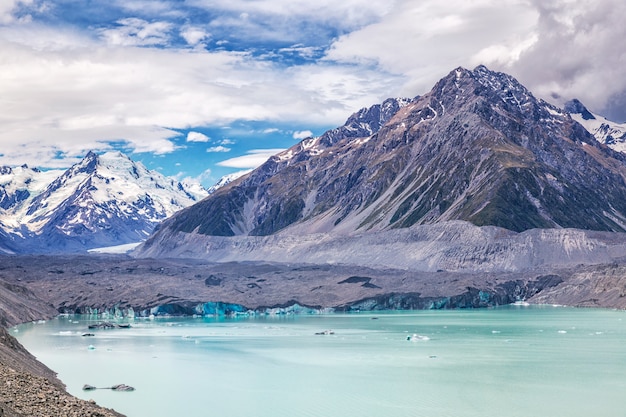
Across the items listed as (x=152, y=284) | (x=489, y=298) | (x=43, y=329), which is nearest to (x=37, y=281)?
(x=152, y=284)

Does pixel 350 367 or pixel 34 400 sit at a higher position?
pixel 34 400

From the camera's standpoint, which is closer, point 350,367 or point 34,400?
point 34,400

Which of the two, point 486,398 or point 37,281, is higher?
point 37,281

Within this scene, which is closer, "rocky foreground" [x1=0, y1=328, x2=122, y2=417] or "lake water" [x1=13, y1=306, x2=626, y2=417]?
"rocky foreground" [x1=0, y1=328, x2=122, y2=417]

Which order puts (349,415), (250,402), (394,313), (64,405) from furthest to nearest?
(394,313), (250,402), (349,415), (64,405)

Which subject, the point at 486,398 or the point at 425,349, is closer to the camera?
the point at 486,398

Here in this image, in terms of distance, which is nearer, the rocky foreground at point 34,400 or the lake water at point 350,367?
the rocky foreground at point 34,400

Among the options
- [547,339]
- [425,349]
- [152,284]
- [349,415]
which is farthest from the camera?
[152,284]

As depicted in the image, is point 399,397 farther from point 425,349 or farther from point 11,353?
point 425,349
